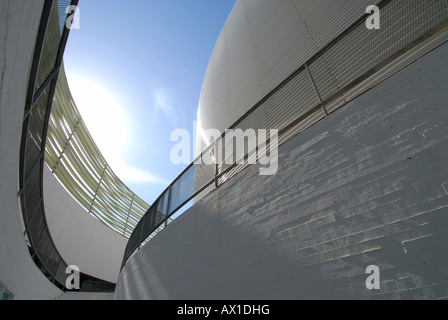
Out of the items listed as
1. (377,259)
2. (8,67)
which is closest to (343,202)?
(377,259)

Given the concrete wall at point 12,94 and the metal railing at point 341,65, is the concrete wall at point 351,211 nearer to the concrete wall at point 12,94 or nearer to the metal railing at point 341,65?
the metal railing at point 341,65

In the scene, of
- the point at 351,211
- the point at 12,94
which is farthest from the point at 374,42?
the point at 12,94

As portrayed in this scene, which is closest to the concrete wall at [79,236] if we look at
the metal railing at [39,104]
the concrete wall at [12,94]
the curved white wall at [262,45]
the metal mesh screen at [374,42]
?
the metal railing at [39,104]

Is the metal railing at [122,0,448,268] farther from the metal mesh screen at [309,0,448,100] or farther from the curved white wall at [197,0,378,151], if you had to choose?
the curved white wall at [197,0,378,151]

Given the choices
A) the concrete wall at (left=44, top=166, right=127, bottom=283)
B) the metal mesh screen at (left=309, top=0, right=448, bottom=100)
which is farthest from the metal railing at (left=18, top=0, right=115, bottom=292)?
the concrete wall at (left=44, top=166, right=127, bottom=283)

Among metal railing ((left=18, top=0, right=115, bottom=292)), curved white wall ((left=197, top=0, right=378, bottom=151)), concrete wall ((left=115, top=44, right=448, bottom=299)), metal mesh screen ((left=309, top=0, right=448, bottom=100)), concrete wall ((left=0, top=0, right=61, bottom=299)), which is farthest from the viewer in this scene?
curved white wall ((left=197, top=0, right=378, bottom=151))

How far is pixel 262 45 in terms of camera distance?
6625 millimetres

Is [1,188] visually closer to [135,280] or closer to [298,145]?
[135,280]

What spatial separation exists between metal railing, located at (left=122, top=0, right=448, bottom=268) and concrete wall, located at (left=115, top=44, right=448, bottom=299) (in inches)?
17.8

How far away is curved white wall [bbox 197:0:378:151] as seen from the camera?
5.00 m

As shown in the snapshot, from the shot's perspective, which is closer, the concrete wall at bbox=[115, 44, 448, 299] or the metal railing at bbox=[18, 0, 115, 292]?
the concrete wall at bbox=[115, 44, 448, 299]

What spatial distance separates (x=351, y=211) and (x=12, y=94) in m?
4.07

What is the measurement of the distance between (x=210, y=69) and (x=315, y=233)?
9.33m

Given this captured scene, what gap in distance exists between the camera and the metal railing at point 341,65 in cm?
279
